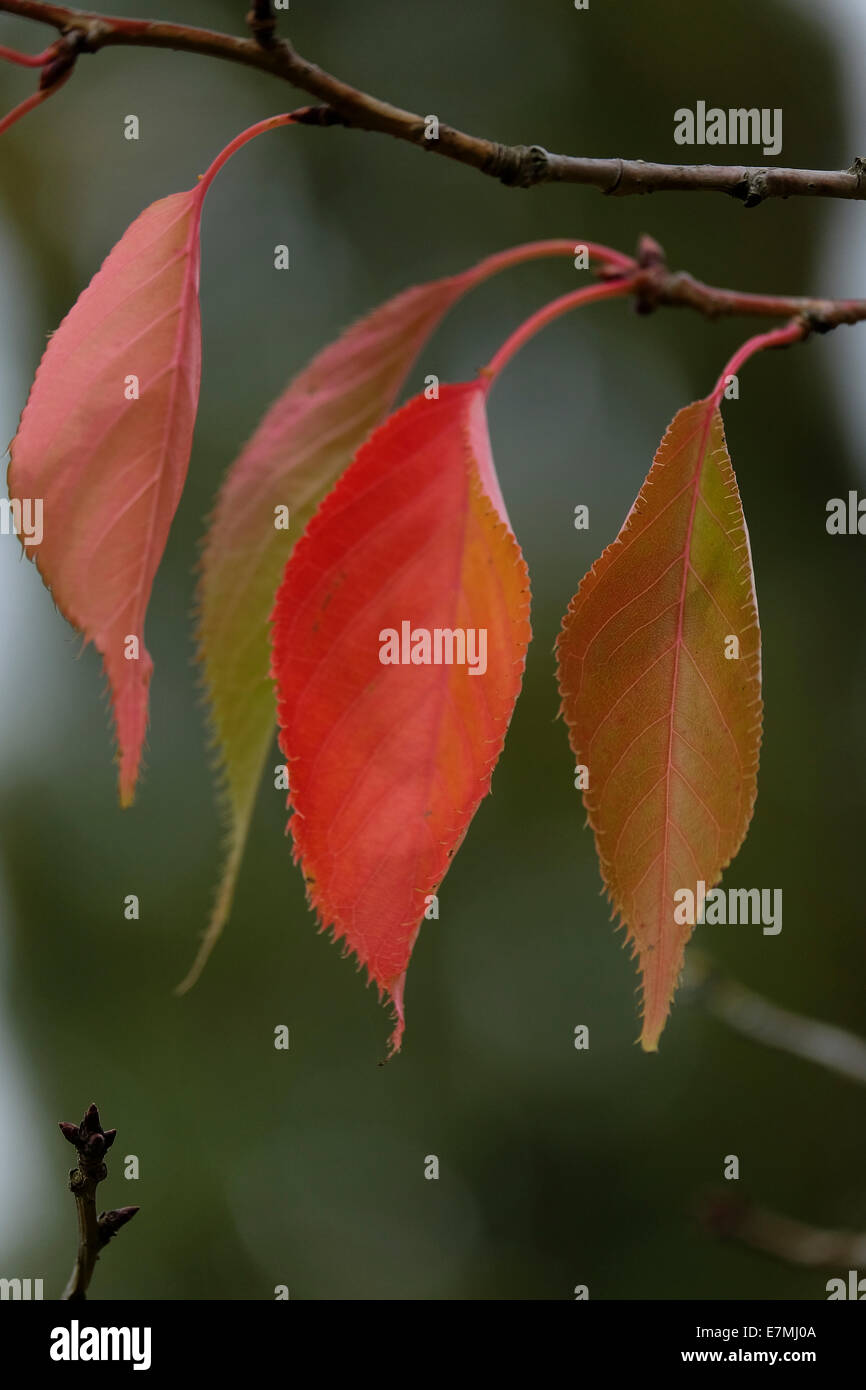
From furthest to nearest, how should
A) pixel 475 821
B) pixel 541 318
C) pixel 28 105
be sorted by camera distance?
pixel 475 821 → pixel 541 318 → pixel 28 105

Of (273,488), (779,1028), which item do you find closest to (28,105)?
(273,488)

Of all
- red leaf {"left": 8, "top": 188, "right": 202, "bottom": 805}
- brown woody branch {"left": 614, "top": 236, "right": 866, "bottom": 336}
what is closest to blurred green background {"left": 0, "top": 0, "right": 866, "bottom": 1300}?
brown woody branch {"left": 614, "top": 236, "right": 866, "bottom": 336}

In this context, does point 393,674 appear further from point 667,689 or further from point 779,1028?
point 779,1028

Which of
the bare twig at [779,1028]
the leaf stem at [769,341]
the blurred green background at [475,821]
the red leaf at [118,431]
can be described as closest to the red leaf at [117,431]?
the red leaf at [118,431]

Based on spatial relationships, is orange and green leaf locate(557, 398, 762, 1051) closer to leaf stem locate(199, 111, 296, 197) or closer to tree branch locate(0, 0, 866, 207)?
tree branch locate(0, 0, 866, 207)

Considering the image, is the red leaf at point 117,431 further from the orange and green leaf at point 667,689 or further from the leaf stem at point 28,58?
the orange and green leaf at point 667,689

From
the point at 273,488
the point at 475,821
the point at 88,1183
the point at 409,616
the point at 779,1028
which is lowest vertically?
the point at 88,1183
